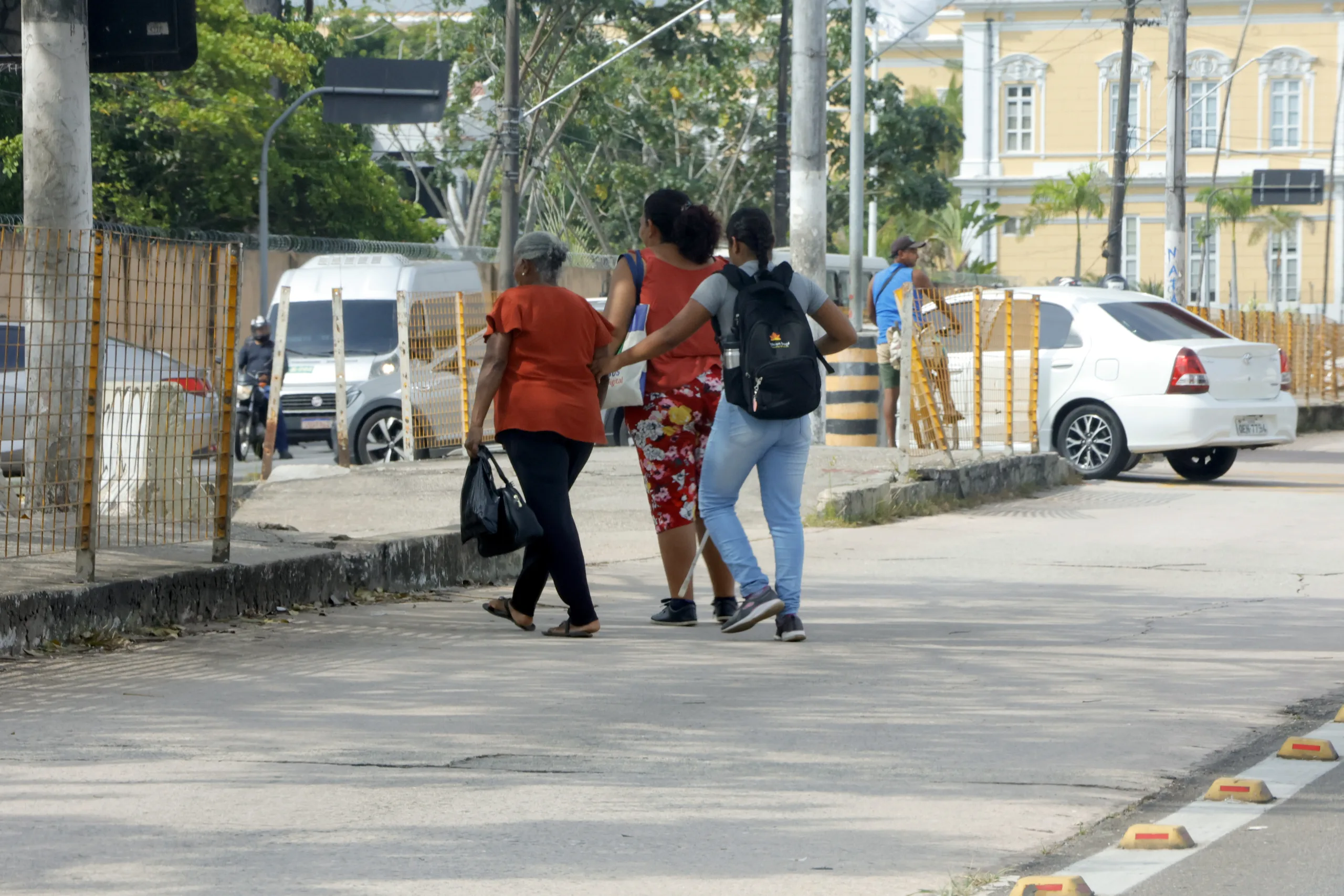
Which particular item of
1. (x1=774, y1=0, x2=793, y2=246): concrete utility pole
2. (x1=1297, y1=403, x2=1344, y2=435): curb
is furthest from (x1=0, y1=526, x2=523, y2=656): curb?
(x1=774, y1=0, x2=793, y2=246): concrete utility pole

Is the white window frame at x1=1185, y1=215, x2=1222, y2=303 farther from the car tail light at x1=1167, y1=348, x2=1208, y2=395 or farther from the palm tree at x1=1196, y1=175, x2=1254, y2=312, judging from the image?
the car tail light at x1=1167, y1=348, x2=1208, y2=395

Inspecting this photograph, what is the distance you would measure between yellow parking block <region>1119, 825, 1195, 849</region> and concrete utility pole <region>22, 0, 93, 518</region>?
4.63 metres

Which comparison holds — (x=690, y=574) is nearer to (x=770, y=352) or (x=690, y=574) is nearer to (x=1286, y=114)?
(x=770, y=352)

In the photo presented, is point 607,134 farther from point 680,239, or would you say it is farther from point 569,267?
point 680,239

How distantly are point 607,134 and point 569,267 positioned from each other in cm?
781

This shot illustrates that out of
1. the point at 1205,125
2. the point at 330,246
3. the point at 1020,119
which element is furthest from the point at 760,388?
the point at 1020,119

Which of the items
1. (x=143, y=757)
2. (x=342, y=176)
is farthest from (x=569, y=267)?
(x=143, y=757)

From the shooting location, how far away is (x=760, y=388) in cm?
769

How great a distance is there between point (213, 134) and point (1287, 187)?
80.9 ft

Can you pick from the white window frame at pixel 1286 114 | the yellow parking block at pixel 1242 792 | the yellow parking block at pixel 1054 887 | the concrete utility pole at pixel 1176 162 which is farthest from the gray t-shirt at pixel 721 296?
the white window frame at pixel 1286 114

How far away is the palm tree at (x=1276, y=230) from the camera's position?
68.1 metres

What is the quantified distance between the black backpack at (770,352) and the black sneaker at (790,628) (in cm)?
81

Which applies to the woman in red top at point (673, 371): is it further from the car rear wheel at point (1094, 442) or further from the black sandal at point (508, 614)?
the car rear wheel at point (1094, 442)

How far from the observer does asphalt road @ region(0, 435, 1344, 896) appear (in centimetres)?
454
